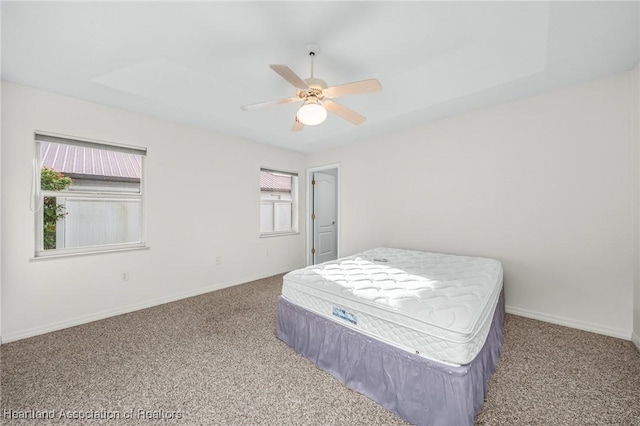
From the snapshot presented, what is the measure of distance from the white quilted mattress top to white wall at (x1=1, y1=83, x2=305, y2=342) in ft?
6.38

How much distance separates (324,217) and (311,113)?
11.1 ft

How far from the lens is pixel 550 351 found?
203cm

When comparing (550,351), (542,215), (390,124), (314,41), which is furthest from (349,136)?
(550,351)

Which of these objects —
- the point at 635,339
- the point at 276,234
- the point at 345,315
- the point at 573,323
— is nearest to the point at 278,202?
the point at 276,234

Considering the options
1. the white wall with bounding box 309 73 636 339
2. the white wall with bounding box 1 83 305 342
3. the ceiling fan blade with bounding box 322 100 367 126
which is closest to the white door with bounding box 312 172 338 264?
the white wall with bounding box 1 83 305 342

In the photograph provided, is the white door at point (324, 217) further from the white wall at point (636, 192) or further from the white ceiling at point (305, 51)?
the white wall at point (636, 192)

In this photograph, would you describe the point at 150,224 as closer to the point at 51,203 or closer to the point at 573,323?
the point at 51,203

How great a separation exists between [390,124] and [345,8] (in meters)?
1.96

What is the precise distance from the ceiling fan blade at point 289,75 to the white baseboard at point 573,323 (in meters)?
3.16

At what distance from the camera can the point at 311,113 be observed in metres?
1.96

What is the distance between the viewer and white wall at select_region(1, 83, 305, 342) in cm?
230

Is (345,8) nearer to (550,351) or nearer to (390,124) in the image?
(390,124)

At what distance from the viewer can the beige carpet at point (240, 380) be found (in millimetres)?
1428

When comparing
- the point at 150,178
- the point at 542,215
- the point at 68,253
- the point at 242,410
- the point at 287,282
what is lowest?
the point at 242,410
